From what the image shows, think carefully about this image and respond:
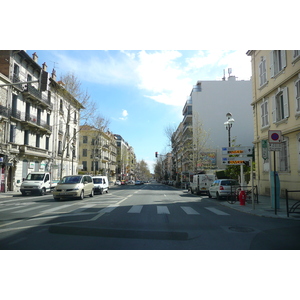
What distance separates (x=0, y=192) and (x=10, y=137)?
5.94m

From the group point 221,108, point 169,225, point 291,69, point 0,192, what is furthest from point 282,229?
point 221,108

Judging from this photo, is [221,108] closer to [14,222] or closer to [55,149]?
[55,149]

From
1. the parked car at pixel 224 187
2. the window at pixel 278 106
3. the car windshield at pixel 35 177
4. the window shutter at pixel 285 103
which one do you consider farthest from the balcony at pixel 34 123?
the window shutter at pixel 285 103

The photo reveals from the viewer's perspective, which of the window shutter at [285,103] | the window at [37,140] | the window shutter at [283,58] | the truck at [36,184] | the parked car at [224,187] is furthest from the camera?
the window at [37,140]

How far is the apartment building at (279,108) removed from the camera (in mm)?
18234

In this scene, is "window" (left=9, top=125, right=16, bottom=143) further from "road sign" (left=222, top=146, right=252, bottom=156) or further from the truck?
"road sign" (left=222, top=146, right=252, bottom=156)

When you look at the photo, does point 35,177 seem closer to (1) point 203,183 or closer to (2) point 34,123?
(2) point 34,123

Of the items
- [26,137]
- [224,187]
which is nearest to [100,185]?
[224,187]

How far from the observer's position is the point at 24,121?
101 feet

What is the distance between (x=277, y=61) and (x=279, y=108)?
3.55 meters

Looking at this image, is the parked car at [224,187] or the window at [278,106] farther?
the window at [278,106]

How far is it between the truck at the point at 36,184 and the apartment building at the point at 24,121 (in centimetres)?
319

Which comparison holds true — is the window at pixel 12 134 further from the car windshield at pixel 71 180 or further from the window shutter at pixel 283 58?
the window shutter at pixel 283 58

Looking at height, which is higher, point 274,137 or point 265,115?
point 265,115
